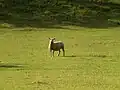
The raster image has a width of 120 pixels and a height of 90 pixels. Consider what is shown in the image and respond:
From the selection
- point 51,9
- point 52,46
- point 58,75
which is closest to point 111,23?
point 51,9

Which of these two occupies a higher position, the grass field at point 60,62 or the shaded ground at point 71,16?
the grass field at point 60,62

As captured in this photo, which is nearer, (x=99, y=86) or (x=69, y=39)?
(x=99, y=86)

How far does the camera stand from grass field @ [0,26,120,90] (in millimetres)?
20562

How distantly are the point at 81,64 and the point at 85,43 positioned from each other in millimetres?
13178

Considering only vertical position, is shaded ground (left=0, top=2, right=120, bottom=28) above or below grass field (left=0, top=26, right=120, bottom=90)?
below

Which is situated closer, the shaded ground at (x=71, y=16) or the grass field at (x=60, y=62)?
the grass field at (x=60, y=62)

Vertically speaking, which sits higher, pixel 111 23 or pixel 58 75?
pixel 58 75

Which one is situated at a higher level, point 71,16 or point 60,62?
point 60,62

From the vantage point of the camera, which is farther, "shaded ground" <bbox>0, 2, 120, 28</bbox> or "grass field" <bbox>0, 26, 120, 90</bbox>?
"shaded ground" <bbox>0, 2, 120, 28</bbox>

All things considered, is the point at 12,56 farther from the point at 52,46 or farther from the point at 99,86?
the point at 99,86

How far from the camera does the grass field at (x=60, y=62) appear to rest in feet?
67.5

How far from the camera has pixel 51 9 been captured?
64.4 meters

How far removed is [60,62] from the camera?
27875 mm

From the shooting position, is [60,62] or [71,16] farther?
[71,16]
